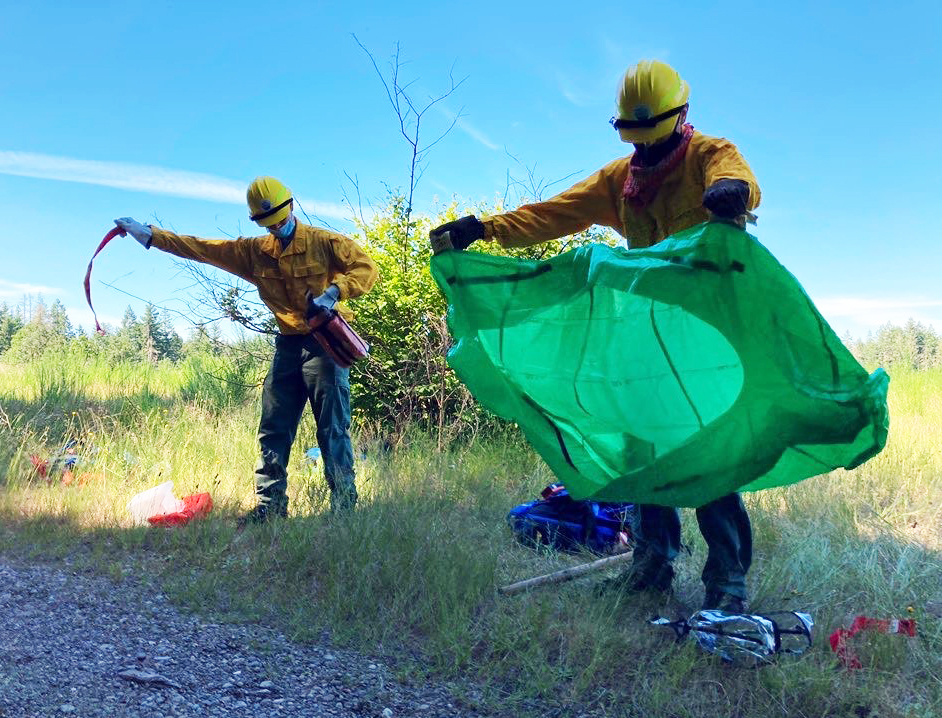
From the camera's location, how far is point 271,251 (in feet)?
16.4

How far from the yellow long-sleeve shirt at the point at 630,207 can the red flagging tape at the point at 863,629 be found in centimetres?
183

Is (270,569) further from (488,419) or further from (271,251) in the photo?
(488,419)

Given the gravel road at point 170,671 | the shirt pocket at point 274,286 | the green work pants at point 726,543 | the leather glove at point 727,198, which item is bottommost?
the gravel road at point 170,671

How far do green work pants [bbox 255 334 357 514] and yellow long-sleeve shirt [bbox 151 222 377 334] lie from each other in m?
0.18

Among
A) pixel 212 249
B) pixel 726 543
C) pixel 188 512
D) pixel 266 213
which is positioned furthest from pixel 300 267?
pixel 726 543

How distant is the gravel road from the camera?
273 centimetres

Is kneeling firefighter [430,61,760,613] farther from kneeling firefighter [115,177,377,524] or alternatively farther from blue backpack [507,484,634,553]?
kneeling firefighter [115,177,377,524]

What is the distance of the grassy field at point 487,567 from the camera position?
115 inches

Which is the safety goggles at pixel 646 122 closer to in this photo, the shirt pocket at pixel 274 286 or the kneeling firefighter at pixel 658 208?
the kneeling firefighter at pixel 658 208

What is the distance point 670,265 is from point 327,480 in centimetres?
284

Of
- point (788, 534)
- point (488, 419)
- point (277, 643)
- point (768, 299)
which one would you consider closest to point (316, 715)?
point (277, 643)

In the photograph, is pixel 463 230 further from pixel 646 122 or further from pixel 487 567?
pixel 487 567

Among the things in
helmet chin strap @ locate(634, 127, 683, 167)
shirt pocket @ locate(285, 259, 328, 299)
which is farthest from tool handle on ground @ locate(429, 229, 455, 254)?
shirt pocket @ locate(285, 259, 328, 299)

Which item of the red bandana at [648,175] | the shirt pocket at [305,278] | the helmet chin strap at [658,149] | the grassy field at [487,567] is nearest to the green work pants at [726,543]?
the grassy field at [487,567]
